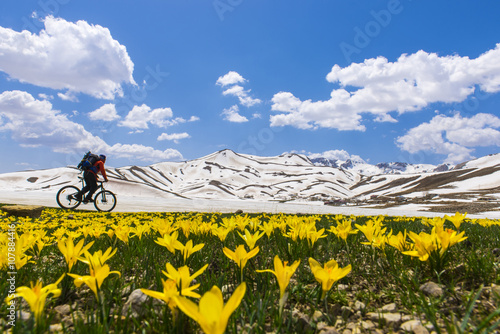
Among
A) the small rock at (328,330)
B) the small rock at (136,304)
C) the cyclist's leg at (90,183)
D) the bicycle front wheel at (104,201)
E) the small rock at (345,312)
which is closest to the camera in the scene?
the small rock at (328,330)

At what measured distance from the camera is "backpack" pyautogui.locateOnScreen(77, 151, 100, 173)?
14423 mm

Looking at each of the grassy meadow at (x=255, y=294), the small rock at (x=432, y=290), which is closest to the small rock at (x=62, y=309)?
the grassy meadow at (x=255, y=294)

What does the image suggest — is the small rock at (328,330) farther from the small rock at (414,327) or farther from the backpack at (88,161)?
the backpack at (88,161)

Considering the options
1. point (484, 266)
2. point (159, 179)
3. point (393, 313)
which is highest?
point (159, 179)

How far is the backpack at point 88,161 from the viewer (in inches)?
568

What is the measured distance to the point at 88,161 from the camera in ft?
47.6

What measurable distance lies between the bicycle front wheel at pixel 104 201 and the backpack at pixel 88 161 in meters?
1.97

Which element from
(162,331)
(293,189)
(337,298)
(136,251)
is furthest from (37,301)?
(293,189)

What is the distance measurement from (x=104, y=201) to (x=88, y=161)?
9.36 feet

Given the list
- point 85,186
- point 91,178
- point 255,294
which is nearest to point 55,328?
point 255,294

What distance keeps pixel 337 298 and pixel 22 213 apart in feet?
45.2

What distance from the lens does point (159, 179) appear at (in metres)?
174

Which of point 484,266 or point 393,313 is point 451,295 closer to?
point 393,313

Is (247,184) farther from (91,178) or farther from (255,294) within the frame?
(255,294)
